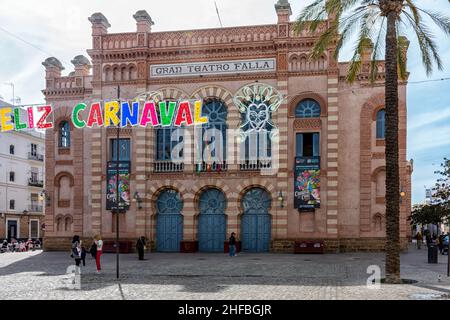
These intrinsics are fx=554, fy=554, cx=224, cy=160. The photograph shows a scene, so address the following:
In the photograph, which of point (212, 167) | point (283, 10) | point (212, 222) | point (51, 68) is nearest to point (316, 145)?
point (212, 167)

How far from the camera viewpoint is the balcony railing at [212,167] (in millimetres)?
35219

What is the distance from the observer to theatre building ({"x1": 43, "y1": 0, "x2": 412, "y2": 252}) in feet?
113

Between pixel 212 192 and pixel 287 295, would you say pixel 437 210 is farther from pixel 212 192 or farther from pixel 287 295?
pixel 287 295

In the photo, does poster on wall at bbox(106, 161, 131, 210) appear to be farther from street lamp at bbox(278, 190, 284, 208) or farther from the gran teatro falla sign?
street lamp at bbox(278, 190, 284, 208)

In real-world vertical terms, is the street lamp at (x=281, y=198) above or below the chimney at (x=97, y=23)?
below

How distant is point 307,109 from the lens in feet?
114

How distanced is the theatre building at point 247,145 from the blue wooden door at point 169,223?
69 millimetres

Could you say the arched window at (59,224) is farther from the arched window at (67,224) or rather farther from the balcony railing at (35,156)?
the balcony railing at (35,156)

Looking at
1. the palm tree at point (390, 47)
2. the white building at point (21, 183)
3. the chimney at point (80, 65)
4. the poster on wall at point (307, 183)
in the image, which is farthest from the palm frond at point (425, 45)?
the white building at point (21, 183)

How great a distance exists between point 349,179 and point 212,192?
8762 mm

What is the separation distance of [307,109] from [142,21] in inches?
492

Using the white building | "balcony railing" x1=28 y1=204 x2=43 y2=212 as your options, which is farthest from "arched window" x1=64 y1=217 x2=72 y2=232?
"balcony railing" x1=28 y1=204 x2=43 y2=212

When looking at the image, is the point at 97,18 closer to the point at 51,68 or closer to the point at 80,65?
the point at 80,65
